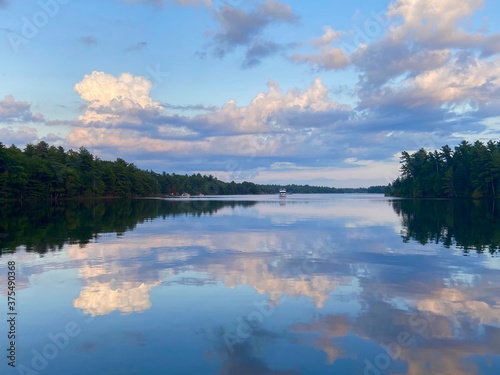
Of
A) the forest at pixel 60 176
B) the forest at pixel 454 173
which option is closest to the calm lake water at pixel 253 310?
the forest at pixel 60 176

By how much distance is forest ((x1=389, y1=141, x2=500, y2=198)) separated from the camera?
11675 cm

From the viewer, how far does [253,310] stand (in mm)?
11688

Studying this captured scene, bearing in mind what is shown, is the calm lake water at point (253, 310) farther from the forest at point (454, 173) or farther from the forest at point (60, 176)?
the forest at point (454, 173)

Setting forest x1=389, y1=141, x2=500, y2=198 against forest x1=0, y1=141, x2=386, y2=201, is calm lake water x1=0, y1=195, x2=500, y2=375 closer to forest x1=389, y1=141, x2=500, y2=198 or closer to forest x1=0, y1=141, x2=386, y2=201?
forest x1=0, y1=141, x2=386, y2=201

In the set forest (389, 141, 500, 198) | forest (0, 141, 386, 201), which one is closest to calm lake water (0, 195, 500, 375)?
forest (0, 141, 386, 201)

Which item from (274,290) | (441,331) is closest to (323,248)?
(274,290)

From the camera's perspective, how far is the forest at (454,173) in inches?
4596

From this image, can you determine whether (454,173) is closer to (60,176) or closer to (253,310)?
(60,176)

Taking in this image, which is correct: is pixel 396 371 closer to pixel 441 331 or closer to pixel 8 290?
pixel 441 331

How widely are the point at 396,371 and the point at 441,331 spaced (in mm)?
2658

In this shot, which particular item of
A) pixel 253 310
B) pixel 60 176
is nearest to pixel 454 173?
pixel 60 176

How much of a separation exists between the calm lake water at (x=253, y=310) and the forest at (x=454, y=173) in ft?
351

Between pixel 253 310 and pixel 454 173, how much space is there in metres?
132

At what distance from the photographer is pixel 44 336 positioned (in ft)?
32.2
